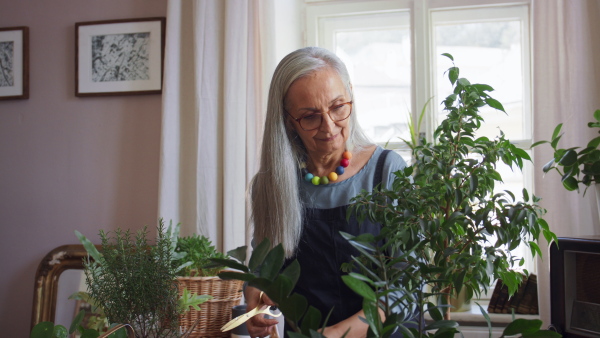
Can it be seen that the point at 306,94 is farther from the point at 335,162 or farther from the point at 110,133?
the point at 110,133

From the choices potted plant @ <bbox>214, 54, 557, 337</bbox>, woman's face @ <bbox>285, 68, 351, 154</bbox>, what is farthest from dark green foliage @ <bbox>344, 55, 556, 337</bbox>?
woman's face @ <bbox>285, 68, 351, 154</bbox>

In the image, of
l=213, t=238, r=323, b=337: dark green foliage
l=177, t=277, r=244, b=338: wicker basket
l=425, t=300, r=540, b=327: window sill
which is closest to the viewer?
l=213, t=238, r=323, b=337: dark green foliage

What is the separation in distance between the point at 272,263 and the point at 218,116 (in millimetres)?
2372

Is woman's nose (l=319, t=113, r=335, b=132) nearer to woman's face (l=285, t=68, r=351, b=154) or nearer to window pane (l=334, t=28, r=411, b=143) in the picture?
woman's face (l=285, t=68, r=351, b=154)

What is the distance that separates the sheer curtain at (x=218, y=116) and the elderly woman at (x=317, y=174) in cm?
113

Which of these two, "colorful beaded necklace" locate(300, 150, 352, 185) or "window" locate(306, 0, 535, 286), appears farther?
"window" locate(306, 0, 535, 286)

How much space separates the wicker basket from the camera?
1698 mm

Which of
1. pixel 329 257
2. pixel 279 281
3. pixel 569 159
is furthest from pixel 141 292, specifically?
pixel 569 159

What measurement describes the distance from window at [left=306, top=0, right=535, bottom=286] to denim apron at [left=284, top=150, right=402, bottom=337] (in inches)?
56.0

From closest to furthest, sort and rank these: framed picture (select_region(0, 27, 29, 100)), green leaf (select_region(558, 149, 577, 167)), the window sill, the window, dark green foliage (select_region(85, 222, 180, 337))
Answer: dark green foliage (select_region(85, 222, 180, 337)) < green leaf (select_region(558, 149, 577, 167)) < the window sill < the window < framed picture (select_region(0, 27, 29, 100))

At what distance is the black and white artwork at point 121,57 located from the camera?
289 centimetres

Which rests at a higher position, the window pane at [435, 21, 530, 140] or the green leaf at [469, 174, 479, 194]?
the window pane at [435, 21, 530, 140]

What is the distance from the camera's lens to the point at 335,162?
4.75ft

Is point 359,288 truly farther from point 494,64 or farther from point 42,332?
point 494,64
